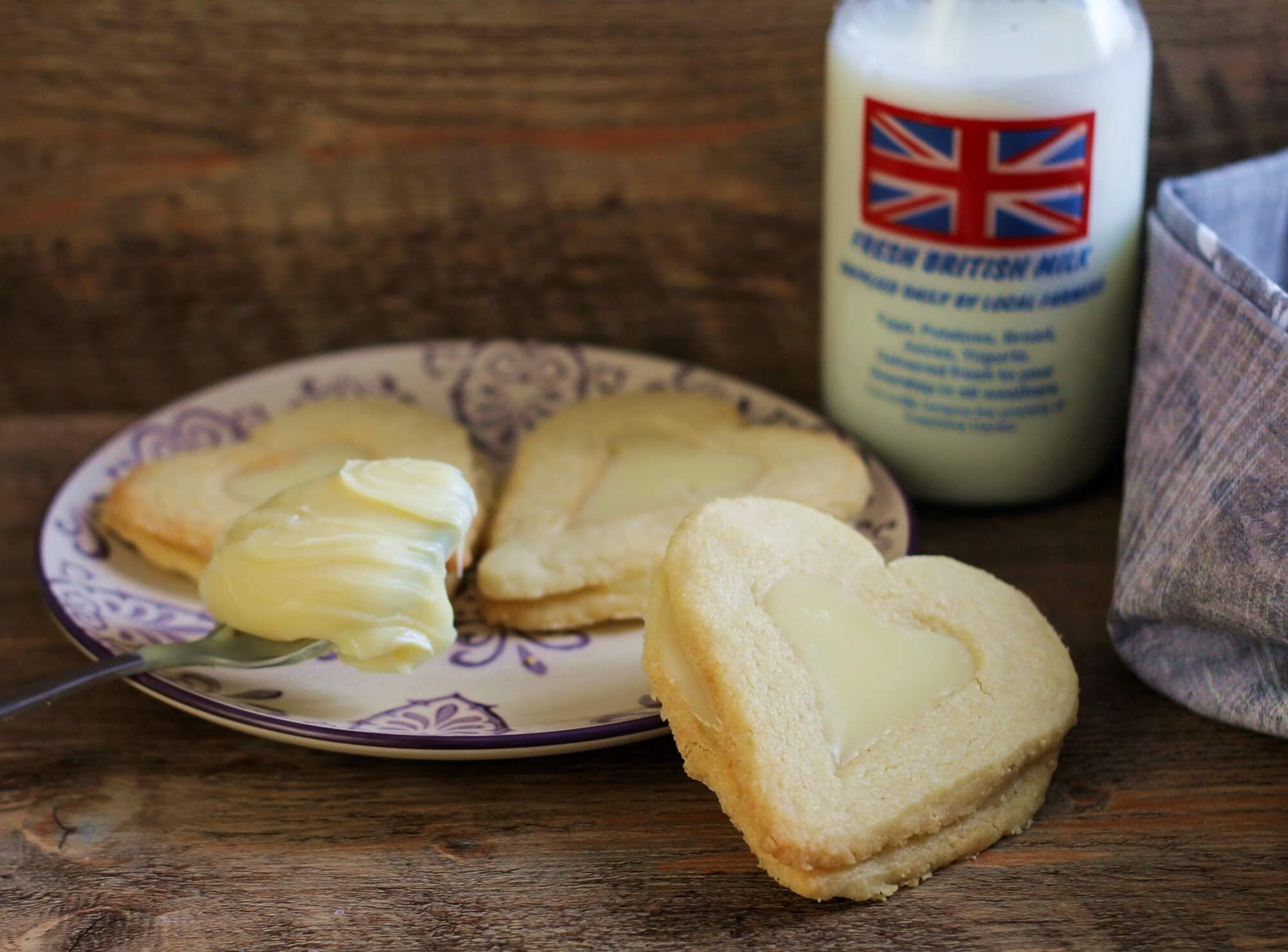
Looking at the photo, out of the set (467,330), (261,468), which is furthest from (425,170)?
(261,468)

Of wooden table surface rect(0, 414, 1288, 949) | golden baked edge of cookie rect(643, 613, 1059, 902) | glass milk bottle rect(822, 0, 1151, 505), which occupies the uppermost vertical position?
glass milk bottle rect(822, 0, 1151, 505)

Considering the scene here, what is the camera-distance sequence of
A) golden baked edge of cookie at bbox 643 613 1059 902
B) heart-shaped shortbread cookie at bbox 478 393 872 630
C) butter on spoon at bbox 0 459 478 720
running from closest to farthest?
1. golden baked edge of cookie at bbox 643 613 1059 902
2. butter on spoon at bbox 0 459 478 720
3. heart-shaped shortbread cookie at bbox 478 393 872 630

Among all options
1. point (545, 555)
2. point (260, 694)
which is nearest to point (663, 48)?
point (545, 555)

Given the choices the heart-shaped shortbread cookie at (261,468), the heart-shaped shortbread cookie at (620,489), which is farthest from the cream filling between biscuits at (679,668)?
the heart-shaped shortbread cookie at (261,468)

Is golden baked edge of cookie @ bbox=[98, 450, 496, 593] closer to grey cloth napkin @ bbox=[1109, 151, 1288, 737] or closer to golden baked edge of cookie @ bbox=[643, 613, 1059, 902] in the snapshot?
golden baked edge of cookie @ bbox=[643, 613, 1059, 902]

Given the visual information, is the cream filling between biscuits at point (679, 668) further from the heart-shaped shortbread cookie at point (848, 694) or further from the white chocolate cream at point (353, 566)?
the white chocolate cream at point (353, 566)

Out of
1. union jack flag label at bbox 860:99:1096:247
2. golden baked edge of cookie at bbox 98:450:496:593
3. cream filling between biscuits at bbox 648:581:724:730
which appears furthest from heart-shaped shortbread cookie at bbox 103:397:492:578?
union jack flag label at bbox 860:99:1096:247
